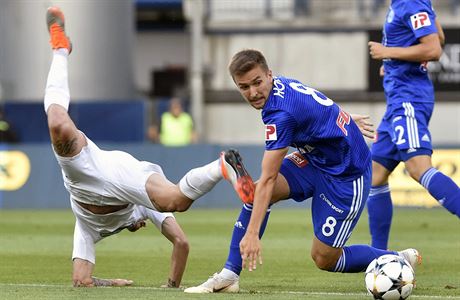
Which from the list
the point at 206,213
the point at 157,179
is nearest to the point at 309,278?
the point at 157,179

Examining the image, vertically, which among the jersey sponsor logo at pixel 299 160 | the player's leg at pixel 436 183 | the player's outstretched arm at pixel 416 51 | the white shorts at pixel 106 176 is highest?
the player's outstretched arm at pixel 416 51

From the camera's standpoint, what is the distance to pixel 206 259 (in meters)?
11.5

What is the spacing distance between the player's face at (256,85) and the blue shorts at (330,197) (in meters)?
0.87

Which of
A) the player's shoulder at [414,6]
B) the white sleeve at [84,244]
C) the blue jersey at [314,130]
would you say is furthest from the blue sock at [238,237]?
the player's shoulder at [414,6]

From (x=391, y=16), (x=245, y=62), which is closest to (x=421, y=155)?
(x=391, y=16)

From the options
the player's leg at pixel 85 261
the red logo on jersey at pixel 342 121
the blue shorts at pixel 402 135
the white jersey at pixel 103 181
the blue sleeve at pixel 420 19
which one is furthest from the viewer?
the blue sleeve at pixel 420 19

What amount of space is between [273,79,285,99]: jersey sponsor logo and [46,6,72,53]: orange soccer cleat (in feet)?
6.86

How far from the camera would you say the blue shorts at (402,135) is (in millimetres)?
9906

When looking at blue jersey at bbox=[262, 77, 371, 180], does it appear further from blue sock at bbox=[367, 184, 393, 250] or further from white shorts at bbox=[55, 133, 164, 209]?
blue sock at bbox=[367, 184, 393, 250]

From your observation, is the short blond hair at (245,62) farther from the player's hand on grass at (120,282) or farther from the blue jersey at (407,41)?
the blue jersey at (407,41)

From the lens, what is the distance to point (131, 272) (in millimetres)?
10398

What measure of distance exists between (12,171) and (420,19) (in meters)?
11.5

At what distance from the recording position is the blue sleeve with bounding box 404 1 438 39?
395 inches

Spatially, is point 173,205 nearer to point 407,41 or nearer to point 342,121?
point 342,121
